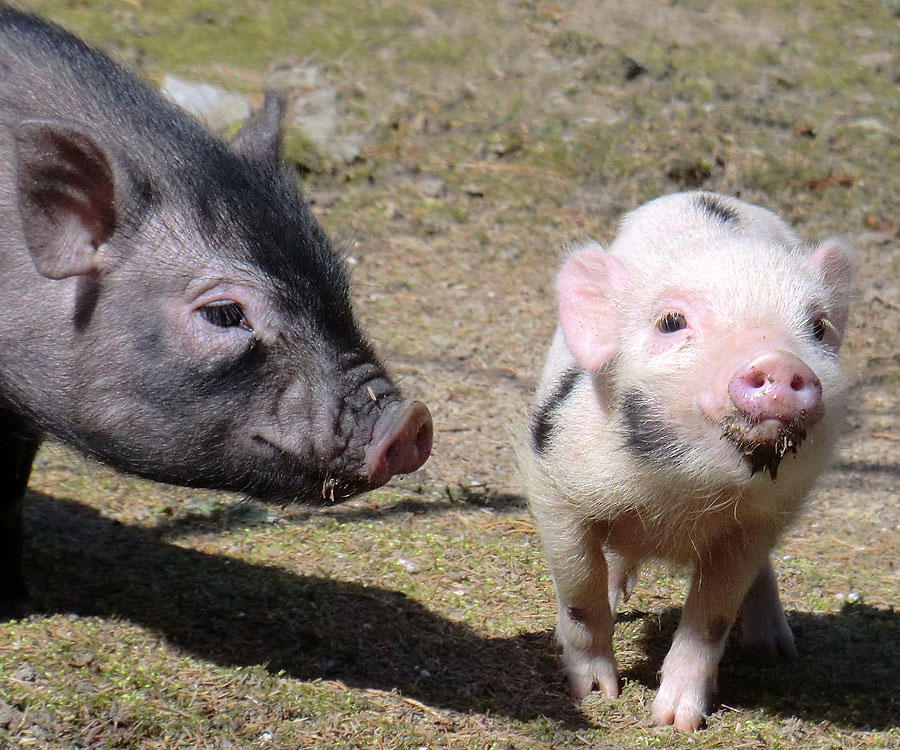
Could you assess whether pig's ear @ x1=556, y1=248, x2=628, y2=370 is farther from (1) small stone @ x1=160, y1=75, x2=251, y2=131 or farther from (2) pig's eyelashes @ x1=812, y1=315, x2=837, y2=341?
(1) small stone @ x1=160, y1=75, x2=251, y2=131

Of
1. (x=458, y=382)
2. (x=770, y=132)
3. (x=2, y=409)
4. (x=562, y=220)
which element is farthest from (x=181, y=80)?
(x=2, y=409)

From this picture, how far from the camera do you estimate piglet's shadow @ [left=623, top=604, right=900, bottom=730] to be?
4082 mm

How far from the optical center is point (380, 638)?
4.30 m

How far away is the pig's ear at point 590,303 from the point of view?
3744 mm

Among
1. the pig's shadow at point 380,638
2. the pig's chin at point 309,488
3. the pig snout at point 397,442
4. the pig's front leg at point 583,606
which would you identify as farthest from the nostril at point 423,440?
the pig's shadow at point 380,638

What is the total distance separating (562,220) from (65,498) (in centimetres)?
405

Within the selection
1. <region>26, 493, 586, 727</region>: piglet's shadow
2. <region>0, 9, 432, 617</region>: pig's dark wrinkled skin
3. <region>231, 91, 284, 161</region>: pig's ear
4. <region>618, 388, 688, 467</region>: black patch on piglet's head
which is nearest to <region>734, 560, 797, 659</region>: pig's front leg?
<region>26, 493, 586, 727</region>: piglet's shadow

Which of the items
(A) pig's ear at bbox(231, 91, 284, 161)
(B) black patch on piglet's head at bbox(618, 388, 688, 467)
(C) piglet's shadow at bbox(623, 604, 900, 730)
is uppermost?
(A) pig's ear at bbox(231, 91, 284, 161)

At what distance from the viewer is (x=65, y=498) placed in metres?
5.14

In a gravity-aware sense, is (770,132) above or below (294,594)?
above

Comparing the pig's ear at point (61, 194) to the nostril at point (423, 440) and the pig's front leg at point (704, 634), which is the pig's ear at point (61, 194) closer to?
the nostril at point (423, 440)

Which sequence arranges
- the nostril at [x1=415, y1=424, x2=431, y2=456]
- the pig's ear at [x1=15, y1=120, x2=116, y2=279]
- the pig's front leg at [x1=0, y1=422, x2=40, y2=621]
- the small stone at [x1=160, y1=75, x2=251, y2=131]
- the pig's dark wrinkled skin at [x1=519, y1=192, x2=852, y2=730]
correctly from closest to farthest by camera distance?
the pig's dark wrinkled skin at [x1=519, y1=192, x2=852, y2=730], the pig's ear at [x1=15, y1=120, x2=116, y2=279], the nostril at [x1=415, y1=424, x2=431, y2=456], the pig's front leg at [x1=0, y1=422, x2=40, y2=621], the small stone at [x1=160, y1=75, x2=251, y2=131]

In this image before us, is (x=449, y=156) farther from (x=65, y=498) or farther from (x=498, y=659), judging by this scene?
(x=498, y=659)

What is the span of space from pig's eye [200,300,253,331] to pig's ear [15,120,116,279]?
14.6 inches
